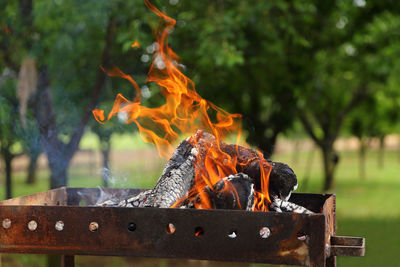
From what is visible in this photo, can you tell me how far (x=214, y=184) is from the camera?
A: 10.9 ft

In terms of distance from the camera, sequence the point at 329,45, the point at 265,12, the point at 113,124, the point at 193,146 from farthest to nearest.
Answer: the point at 329,45 → the point at 265,12 → the point at 113,124 → the point at 193,146

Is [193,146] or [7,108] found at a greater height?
[7,108]

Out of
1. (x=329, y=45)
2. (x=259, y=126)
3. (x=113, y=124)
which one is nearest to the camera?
(x=113, y=124)

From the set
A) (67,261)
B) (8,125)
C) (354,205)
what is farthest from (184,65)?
(354,205)

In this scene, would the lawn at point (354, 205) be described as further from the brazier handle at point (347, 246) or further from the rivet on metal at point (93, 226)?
the brazier handle at point (347, 246)

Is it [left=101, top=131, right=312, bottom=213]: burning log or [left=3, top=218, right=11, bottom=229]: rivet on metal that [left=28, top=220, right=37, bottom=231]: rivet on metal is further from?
[left=101, top=131, right=312, bottom=213]: burning log

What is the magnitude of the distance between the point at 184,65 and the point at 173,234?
613 cm

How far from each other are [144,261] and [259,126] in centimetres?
710

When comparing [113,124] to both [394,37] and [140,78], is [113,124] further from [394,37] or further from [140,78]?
[394,37]

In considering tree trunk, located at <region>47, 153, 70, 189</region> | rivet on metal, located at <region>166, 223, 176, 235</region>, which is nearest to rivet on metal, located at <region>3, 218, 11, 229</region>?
rivet on metal, located at <region>166, 223, 176, 235</region>

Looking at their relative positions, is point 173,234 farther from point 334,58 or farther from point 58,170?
point 334,58

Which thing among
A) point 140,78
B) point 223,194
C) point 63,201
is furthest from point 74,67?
point 223,194

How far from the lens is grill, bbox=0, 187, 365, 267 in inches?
111

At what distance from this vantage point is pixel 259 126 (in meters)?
14.3
